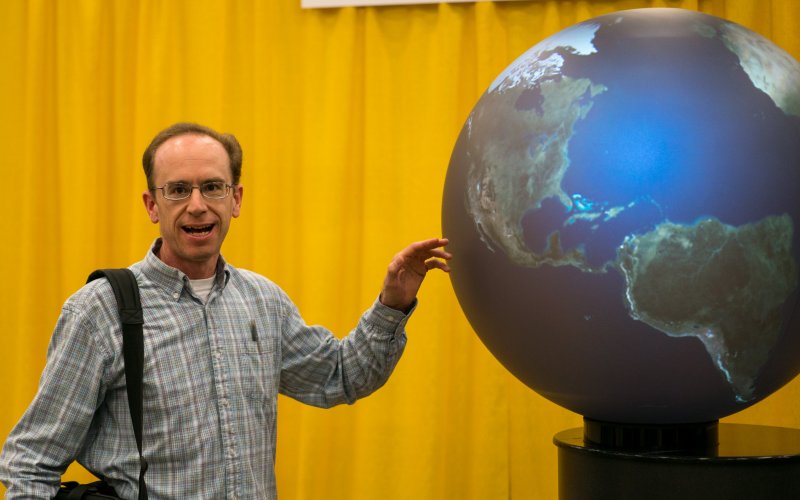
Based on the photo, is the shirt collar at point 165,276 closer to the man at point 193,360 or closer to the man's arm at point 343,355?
the man at point 193,360

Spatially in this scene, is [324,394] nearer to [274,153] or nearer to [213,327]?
[213,327]

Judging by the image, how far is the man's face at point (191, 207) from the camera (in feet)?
6.20

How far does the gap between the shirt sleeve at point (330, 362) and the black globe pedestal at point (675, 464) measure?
1.75 ft

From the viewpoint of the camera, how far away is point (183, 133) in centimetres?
196

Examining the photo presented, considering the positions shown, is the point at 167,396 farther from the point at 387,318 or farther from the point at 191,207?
the point at 387,318

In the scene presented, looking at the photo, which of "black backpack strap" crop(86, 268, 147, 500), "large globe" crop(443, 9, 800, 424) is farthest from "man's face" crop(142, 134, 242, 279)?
"large globe" crop(443, 9, 800, 424)

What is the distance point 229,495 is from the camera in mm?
1828

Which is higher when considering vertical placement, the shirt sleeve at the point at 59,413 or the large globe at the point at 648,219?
the large globe at the point at 648,219

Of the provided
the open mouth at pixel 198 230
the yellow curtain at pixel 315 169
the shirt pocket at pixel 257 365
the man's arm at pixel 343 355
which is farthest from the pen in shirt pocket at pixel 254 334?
the yellow curtain at pixel 315 169

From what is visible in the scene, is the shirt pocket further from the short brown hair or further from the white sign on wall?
the white sign on wall

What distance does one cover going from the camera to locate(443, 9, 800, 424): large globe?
4.52 feet

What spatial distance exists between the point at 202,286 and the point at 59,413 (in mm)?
395

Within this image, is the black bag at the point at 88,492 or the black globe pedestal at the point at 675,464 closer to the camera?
the black globe pedestal at the point at 675,464

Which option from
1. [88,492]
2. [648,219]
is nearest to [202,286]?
[88,492]
